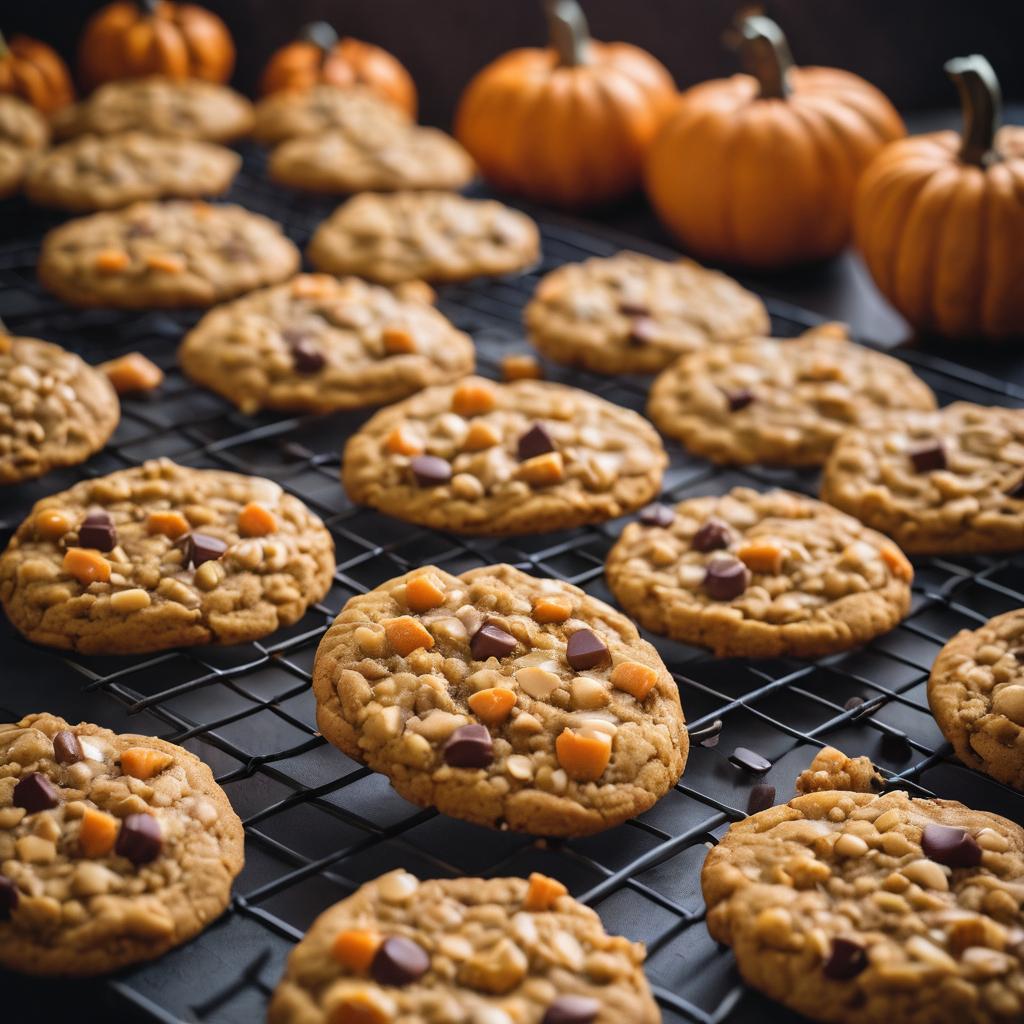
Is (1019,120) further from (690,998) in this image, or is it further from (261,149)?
(690,998)

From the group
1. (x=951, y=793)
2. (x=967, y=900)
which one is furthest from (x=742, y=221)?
(x=967, y=900)

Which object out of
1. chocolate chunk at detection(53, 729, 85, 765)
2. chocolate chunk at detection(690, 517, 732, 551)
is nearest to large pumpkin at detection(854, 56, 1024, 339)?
chocolate chunk at detection(690, 517, 732, 551)

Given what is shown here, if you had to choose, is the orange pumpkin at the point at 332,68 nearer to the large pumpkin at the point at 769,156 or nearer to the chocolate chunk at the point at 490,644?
the large pumpkin at the point at 769,156

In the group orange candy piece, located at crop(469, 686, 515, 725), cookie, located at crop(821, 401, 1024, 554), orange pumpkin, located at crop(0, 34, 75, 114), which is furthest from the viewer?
orange pumpkin, located at crop(0, 34, 75, 114)

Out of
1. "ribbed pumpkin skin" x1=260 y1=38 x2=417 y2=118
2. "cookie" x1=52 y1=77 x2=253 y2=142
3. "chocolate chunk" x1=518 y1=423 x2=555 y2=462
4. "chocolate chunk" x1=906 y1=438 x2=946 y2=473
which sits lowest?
"chocolate chunk" x1=518 y1=423 x2=555 y2=462

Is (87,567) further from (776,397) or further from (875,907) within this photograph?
(776,397)

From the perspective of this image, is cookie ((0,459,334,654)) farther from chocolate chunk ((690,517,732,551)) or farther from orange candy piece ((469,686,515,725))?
chocolate chunk ((690,517,732,551))

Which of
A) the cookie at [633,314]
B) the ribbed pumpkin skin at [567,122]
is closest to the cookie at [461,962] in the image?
the cookie at [633,314]

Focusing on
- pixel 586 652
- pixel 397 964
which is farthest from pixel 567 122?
pixel 397 964
